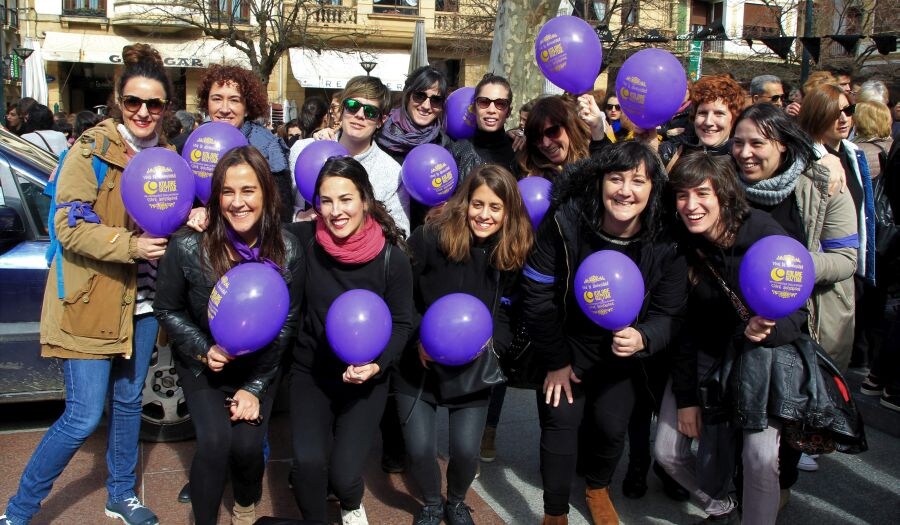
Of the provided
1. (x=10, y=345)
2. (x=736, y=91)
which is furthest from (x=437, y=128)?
(x=10, y=345)

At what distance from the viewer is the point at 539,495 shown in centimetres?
408

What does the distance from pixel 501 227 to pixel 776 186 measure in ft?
3.96

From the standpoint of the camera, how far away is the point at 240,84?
4.17 metres

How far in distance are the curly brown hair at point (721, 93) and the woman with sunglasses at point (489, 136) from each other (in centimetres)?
100

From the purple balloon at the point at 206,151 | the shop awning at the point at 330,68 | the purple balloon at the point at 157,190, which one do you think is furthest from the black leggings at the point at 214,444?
the shop awning at the point at 330,68

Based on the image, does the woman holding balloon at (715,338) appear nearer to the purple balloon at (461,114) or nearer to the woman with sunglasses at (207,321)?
the purple balloon at (461,114)

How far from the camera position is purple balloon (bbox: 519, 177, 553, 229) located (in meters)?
3.72

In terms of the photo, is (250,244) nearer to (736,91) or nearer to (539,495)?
(539,495)

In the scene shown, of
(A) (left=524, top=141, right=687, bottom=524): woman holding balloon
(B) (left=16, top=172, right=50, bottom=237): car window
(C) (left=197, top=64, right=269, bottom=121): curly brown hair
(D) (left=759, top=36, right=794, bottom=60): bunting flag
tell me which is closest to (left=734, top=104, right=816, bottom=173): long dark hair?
(A) (left=524, top=141, right=687, bottom=524): woman holding balloon

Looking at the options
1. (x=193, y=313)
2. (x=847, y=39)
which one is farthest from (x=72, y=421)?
(x=847, y=39)

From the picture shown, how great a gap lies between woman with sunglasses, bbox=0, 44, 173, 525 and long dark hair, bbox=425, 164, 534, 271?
1.23m

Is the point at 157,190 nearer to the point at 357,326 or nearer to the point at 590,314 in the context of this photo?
the point at 357,326

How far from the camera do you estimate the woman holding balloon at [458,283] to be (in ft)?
11.4

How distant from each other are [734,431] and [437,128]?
223 centimetres
